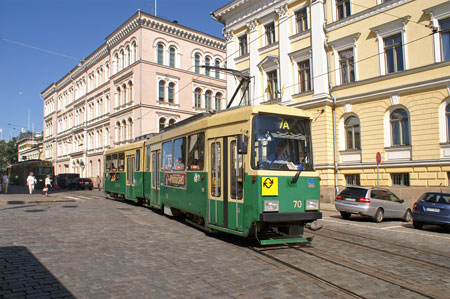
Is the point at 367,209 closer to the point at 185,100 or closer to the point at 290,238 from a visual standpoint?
the point at 290,238

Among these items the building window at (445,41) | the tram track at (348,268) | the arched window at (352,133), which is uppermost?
the building window at (445,41)

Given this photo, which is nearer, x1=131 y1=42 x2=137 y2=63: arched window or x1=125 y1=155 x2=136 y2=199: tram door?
x1=125 y1=155 x2=136 y2=199: tram door

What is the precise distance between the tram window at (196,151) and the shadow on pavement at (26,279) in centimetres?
472

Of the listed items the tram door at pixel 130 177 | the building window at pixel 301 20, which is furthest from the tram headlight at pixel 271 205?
the building window at pixel 301 20

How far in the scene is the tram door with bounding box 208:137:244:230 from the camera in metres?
8.40

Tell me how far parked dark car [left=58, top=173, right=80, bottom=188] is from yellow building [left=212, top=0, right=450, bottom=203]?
92.1 ft

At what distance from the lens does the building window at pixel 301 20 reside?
24.5 m

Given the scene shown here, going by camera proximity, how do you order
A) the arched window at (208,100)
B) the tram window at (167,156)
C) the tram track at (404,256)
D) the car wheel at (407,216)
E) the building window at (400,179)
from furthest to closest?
1. the arched window at (208,100)
2. the building window at (400,179)
3. the car wheel at (407,216)
4. the tram window at (167,156)
5. the tram track at (404,256)

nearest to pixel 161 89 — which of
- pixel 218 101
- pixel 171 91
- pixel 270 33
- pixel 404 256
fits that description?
pixel 171 91

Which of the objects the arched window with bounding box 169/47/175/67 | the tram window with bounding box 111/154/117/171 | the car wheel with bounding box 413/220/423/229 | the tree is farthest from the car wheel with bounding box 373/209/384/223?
the tree

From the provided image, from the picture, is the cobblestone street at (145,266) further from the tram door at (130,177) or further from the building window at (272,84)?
the building window at (272,84)

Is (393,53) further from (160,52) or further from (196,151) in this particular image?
(160,52)

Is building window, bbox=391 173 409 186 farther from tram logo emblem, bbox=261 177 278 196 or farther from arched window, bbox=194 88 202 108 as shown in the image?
arched window, bbox=194 88 202 108

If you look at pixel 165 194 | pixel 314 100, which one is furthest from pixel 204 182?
pixel 314 100
